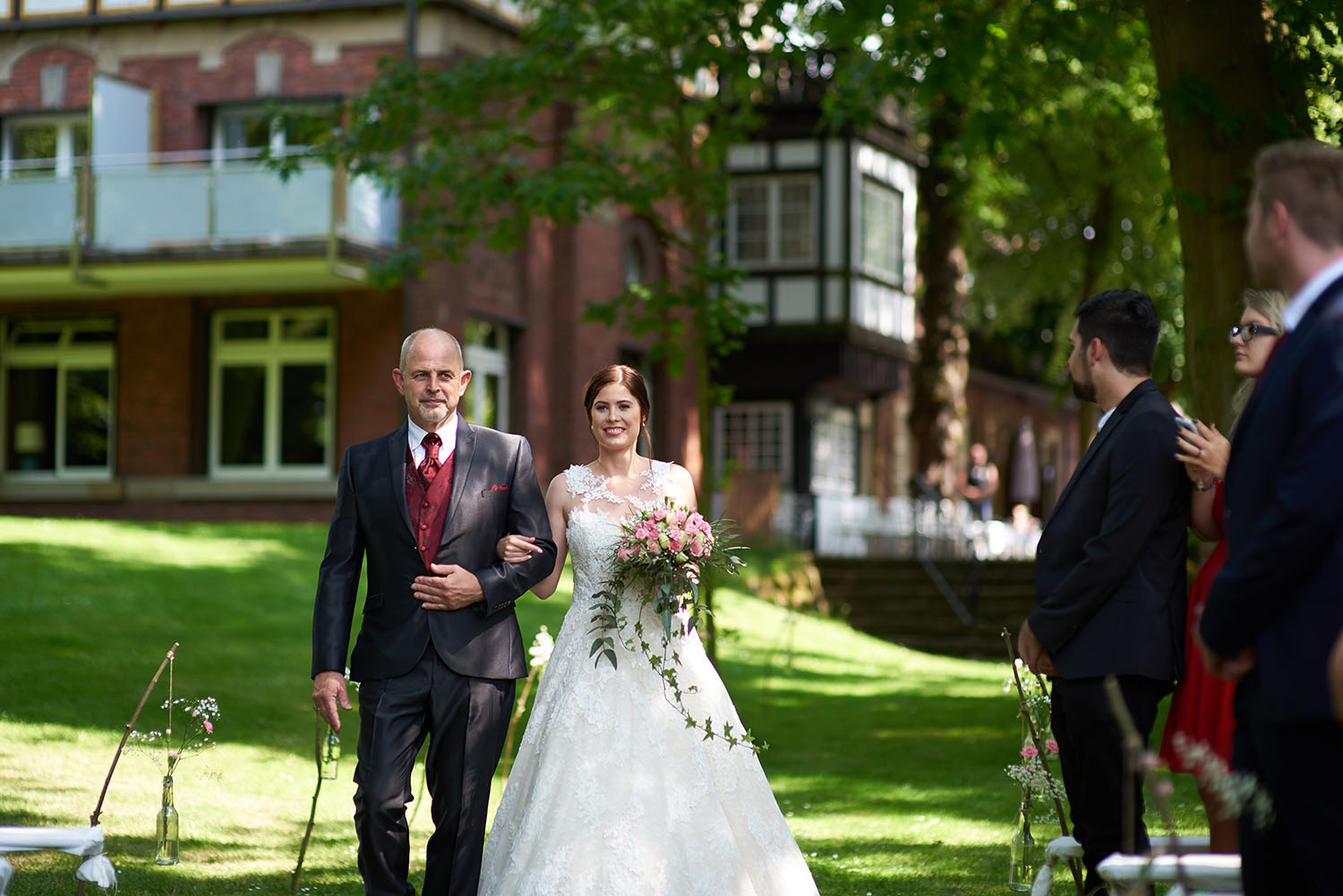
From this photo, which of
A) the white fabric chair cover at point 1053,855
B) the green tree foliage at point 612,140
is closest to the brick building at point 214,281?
the green tree foliage at point 612,140

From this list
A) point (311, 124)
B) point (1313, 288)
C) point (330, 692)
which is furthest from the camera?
point (311, 124)

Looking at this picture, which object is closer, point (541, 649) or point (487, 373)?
point (541, 649)

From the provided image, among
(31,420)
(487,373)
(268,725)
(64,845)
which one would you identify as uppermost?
(487,373)

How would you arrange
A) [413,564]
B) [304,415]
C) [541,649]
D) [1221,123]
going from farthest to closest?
1. [304,415]
2. [1221,123]
3. [541,649]
4. [413,564]

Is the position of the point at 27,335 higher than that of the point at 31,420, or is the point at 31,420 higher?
the point at 27,335

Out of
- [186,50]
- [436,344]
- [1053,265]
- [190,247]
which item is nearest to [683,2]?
[436,344]

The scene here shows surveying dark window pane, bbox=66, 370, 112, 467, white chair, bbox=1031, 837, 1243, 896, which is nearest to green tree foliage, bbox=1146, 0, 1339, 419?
white chair, bbox=1031, 837, 1243, 896

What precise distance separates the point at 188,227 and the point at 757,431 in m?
12.3

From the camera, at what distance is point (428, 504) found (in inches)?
225

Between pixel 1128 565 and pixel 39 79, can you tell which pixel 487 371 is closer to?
pixel 39 79

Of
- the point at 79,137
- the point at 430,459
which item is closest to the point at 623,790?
the point at 430,459

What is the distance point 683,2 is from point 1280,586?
11.2m

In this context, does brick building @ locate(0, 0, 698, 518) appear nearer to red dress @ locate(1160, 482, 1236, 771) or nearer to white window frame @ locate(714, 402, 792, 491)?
white window frame @ locate(714, 402, 792, 491)

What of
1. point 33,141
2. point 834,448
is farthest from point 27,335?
point 834,448
